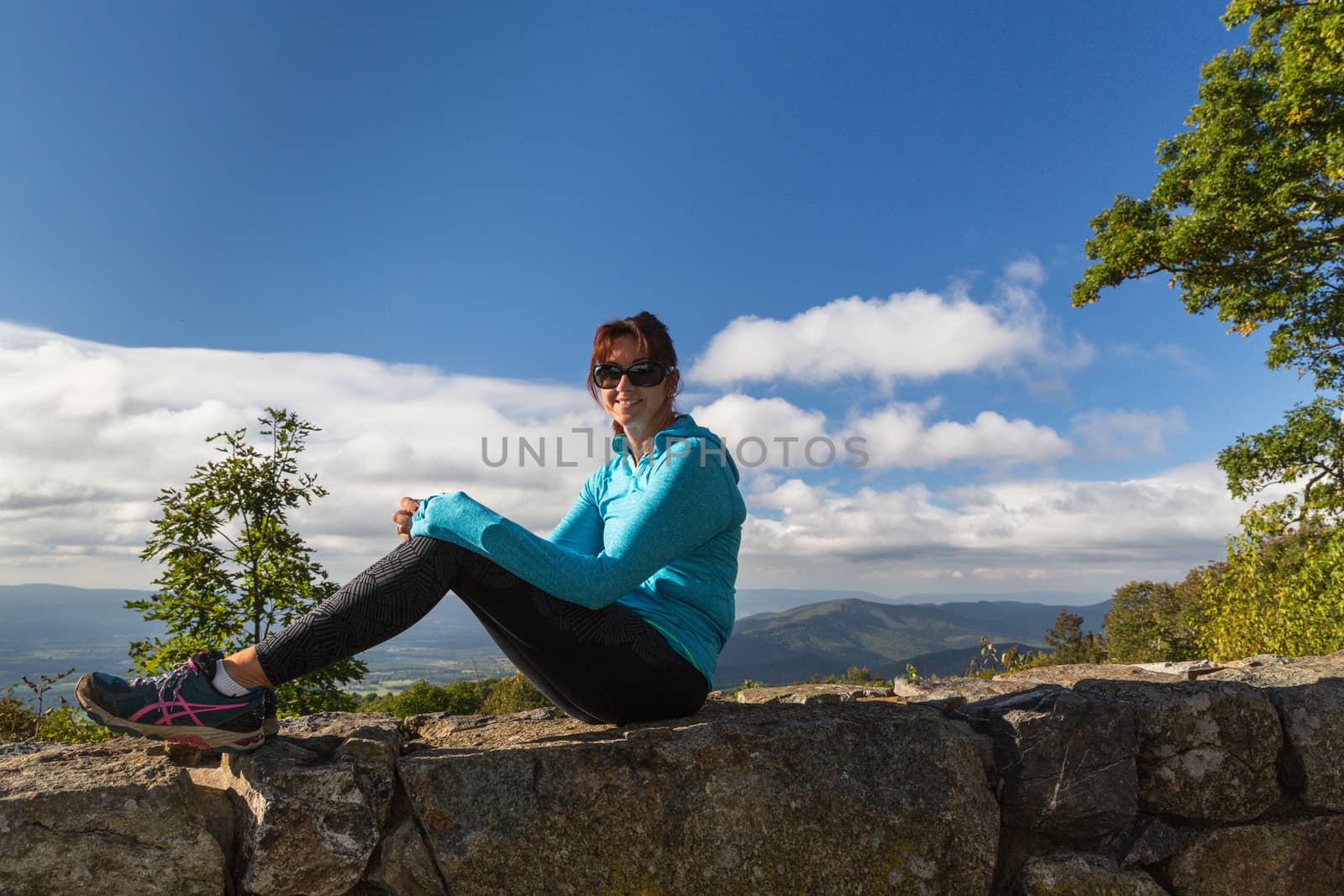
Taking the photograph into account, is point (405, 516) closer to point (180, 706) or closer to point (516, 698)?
point (180, 706)

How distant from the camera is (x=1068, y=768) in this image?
2830 mm

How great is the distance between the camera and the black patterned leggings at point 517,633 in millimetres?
2375

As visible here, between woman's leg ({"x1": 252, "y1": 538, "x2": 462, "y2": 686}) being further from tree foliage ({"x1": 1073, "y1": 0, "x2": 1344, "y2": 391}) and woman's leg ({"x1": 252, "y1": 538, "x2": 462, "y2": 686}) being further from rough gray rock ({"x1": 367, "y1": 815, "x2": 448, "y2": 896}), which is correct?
tree foliage ({"x1": 1073, "y1": 0, "x2": 1344, "y2": 391})

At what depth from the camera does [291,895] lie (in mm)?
2301

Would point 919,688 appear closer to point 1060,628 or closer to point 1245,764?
point 1245,764

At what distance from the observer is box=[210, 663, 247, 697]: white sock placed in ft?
7.73

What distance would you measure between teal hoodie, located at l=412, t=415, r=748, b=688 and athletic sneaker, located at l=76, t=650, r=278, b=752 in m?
0.76

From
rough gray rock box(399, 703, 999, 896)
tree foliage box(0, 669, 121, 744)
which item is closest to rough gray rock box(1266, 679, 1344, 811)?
rough gray rock box(399, 703, 999, 896)

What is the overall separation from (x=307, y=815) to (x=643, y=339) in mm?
2094

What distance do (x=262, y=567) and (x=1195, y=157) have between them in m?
13.7

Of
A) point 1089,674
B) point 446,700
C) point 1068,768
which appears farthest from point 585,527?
point 446,700

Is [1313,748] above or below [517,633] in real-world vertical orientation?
below

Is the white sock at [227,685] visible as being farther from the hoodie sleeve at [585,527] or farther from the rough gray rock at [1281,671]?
the rough gray rock at [1281,671]

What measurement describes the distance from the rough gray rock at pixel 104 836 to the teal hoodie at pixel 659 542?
3.59ft
